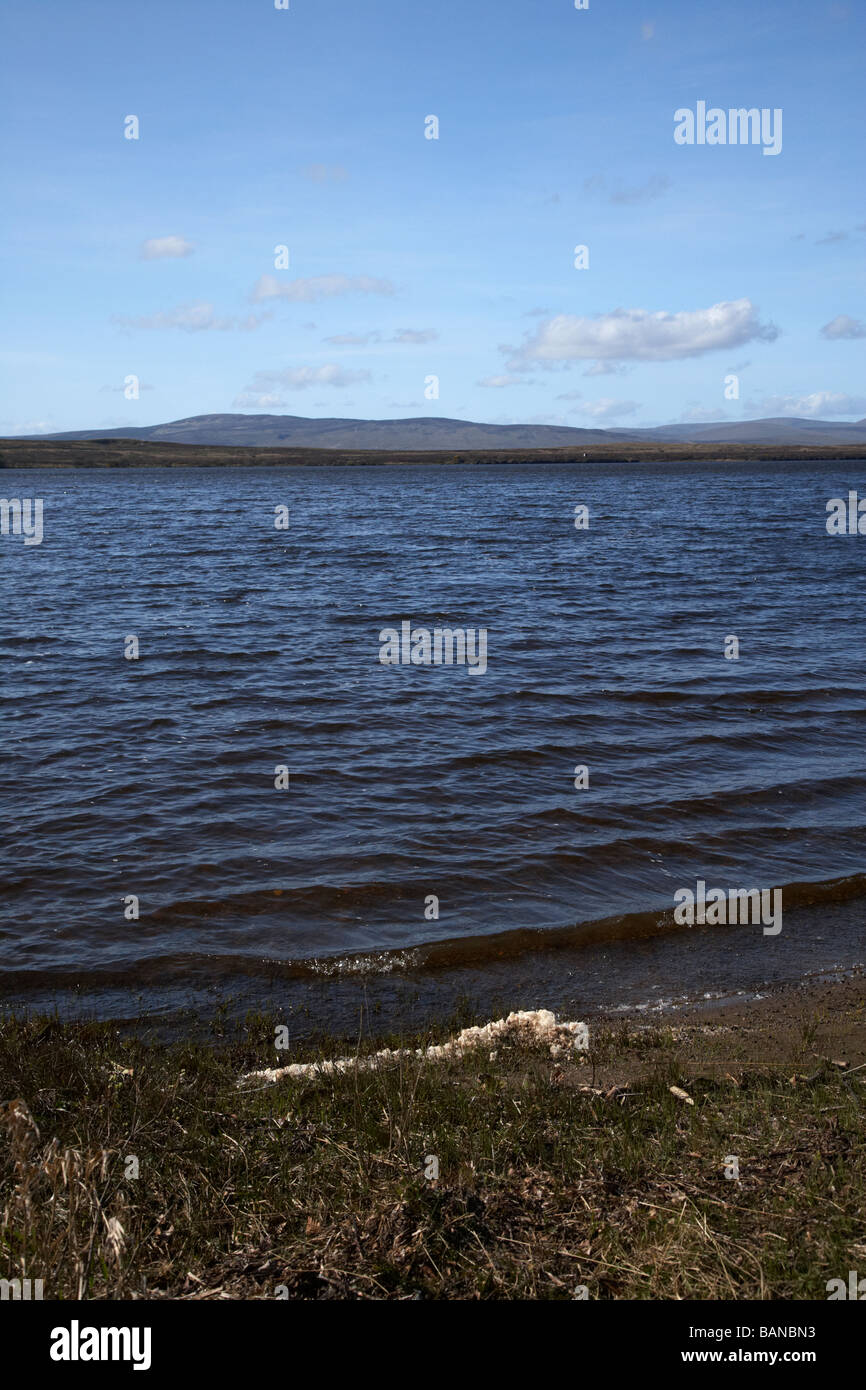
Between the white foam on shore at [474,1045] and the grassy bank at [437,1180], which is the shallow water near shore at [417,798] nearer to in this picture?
the white foam on shore at [474,1045]

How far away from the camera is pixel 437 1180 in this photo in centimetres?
452

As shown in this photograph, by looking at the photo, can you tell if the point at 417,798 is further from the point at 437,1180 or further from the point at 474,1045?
the point at 437,1180

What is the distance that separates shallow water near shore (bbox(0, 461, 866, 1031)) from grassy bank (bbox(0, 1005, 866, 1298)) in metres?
2.22

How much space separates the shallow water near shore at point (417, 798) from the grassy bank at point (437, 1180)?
2217mm

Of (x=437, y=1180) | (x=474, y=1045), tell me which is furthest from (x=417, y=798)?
(x=437, y=1180)

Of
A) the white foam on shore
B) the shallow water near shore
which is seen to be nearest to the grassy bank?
the white foam on shore

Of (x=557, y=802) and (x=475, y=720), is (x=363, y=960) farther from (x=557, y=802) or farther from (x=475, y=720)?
(x=475, y=720)

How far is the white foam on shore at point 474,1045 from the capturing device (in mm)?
6184

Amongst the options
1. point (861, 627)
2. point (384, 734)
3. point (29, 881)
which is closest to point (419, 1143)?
point (29, 881)

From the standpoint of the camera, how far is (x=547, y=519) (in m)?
57.5

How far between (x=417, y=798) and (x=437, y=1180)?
7980mm

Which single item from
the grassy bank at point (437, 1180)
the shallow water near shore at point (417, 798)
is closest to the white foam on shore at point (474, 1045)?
the grassy bank at point (437, 1180)

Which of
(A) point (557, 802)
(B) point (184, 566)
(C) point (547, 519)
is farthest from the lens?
(C) point (547, 519)
